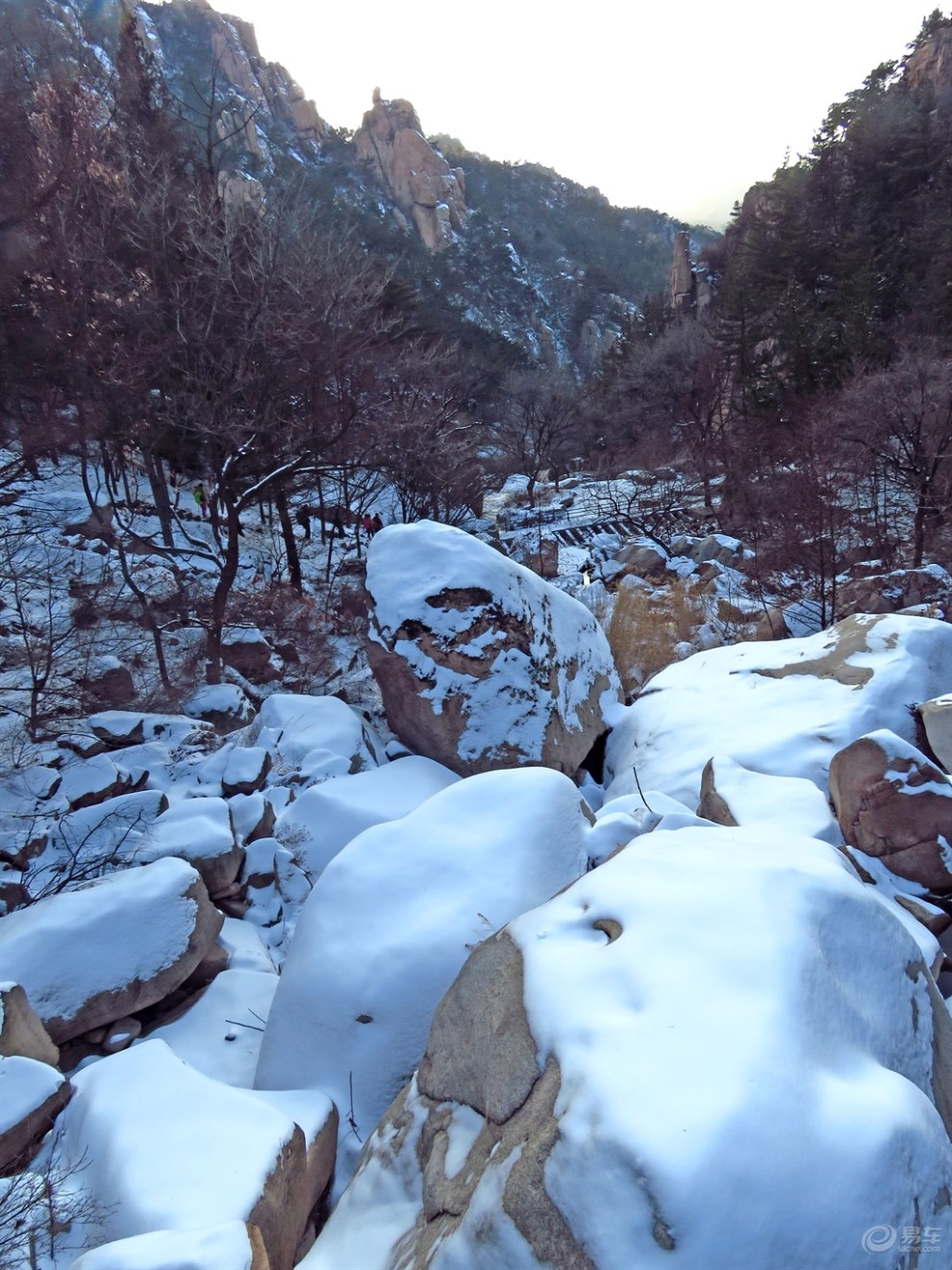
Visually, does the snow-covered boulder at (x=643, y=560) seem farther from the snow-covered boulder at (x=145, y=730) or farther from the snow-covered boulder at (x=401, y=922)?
the snow-covered boulder at (x=401, y=922)

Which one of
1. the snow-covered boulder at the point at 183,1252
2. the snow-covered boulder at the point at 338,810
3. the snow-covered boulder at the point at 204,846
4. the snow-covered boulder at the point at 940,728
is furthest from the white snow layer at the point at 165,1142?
the snow-covered boulder at the point at 940,728

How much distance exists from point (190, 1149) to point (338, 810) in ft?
10.9

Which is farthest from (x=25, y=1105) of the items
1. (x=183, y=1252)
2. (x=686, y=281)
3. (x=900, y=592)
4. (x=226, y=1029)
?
(x=686, y=281)

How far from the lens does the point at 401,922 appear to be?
4012 millimetres

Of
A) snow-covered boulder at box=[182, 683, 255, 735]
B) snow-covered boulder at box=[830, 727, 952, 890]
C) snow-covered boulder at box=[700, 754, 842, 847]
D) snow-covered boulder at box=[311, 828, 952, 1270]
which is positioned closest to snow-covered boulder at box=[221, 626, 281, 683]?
snow-covered boulder at box=[182, 683, 255, 735]

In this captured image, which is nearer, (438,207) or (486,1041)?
(486,1041)

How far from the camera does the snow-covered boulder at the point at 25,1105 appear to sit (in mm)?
3172

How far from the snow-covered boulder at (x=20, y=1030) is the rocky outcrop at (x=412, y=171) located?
7409cm

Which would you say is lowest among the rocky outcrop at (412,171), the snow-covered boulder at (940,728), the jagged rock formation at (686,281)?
the snow-covered boulder at (940,728)

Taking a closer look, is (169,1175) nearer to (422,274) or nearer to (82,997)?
(82,997)

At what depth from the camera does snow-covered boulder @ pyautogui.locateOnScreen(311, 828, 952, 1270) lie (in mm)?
1827

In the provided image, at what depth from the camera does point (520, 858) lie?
420 cm

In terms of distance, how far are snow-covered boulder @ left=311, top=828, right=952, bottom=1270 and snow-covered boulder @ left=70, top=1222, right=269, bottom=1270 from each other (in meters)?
0.51

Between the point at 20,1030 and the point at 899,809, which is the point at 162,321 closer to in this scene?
the point at 20,1030
